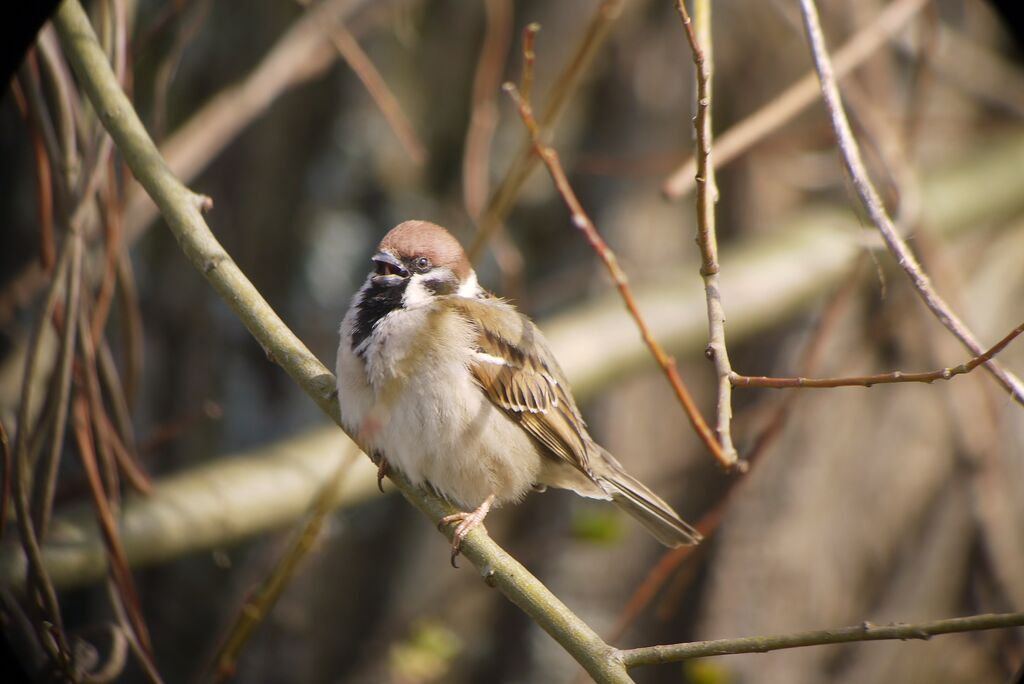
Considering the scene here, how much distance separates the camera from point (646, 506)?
2.52m

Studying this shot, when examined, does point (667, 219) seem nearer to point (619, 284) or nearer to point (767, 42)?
point (767, 42)

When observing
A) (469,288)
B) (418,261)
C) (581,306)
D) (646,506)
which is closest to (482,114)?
(469,288)

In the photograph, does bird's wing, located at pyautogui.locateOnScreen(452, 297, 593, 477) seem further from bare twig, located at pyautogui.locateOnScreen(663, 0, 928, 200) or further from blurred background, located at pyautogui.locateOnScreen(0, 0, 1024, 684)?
blurred background, located at pyautogui.locateOnScreen(0, 0, 1024, 684)

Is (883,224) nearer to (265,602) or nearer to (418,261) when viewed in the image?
(418,261)

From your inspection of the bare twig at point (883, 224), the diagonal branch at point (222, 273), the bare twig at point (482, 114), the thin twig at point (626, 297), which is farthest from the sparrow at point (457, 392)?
the bare twig at point (883, 224)

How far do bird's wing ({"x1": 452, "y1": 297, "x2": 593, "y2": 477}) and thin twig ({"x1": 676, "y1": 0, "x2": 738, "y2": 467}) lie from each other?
917 millimetres

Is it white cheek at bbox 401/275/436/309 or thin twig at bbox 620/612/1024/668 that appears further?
white cheek at bbox 401/275/436/309

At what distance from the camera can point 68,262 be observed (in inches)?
84.0

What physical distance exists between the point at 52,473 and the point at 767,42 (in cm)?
284

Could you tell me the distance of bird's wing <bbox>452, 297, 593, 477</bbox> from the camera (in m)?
2.35

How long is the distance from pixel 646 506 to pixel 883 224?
3.99ft

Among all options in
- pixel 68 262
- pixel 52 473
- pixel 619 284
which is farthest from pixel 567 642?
pixel 68 262

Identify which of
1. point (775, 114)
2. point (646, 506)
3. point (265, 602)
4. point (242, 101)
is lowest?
point (646, 506)

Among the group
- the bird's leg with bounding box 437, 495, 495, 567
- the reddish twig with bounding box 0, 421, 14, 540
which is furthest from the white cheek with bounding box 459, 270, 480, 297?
the reddish twig with bounding box 0, 421, 14, 540
